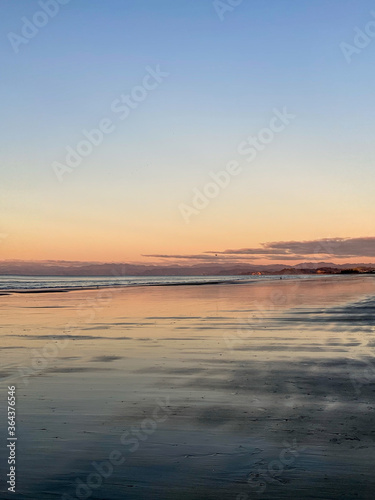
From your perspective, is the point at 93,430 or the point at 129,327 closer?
the point at 93,430

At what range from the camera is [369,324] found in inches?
915

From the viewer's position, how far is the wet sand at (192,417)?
614cm

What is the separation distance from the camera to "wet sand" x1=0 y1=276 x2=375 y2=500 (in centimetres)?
614

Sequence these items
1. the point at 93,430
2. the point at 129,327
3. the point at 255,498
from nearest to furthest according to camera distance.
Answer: the point at 255,498
the point at 93,430
the point at 129,327

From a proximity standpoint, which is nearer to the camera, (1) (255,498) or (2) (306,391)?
(1) (255,498)

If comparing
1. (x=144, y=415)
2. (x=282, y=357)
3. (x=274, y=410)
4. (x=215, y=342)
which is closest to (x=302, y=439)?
(x=274, y=410)

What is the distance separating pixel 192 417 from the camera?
8.79m

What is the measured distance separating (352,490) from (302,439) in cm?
173

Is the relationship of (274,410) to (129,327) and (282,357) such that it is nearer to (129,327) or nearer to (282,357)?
(282,357)

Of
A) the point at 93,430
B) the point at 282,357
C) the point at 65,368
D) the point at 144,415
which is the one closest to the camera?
the point at 93,430

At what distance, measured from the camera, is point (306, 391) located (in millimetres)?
10742

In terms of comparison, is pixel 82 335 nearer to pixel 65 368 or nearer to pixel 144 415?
pixel 65 368

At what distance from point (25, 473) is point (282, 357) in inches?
376

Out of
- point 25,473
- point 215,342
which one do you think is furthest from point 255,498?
point 215,342
